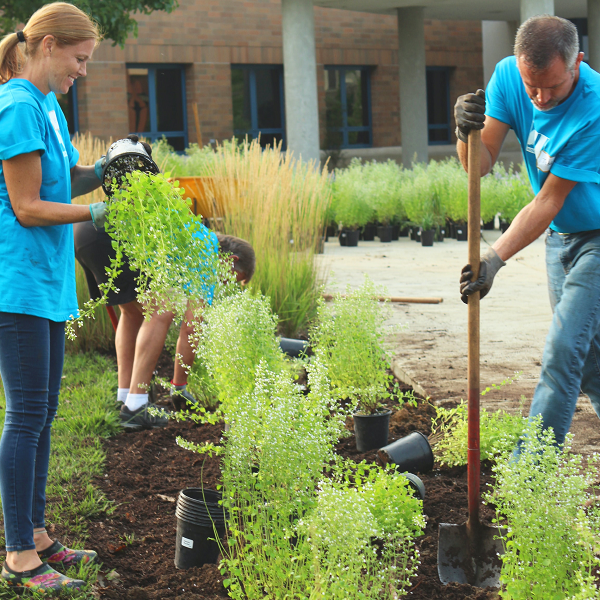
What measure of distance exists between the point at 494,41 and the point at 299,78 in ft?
30.9

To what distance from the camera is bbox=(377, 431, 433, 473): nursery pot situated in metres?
3.09

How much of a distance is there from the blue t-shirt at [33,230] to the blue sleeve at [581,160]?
175 centimetres

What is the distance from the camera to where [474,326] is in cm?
255

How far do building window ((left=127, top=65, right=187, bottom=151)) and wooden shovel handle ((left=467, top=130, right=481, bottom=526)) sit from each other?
49.2 feet

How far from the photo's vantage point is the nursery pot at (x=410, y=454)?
3.09 meters

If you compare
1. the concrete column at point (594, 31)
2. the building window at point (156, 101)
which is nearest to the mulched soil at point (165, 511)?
the building window at point (156, 101)

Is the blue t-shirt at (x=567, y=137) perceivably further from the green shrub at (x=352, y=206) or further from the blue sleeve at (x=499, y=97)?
the green shrub at (x=352, y=206)

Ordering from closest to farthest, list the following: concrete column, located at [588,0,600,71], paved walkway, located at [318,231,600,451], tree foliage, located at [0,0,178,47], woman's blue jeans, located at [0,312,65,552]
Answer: woman's blue jeans, located at [0,312,65,552]
paved walkway, located at [318,231,600,451]
tree foliage, located at [0,0,178,47]
concrete column, located at [588,0,600,71]

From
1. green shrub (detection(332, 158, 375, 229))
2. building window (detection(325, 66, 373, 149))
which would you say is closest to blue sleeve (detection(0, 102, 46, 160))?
green shrub (detection(332, 158, 375, 229))

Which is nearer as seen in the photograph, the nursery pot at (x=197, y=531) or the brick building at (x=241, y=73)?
the nursery pot at (x=197, y=531)

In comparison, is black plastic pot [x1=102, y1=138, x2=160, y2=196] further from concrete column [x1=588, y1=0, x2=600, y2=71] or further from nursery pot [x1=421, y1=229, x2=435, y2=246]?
concrete column [x1=588, y1=0, x2=600, y2=71]

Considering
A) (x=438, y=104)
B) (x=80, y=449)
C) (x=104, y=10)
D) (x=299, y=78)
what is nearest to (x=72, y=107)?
(x=299, y=78)

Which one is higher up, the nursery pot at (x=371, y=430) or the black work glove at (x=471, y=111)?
the black work glove at (x=471, y=111)

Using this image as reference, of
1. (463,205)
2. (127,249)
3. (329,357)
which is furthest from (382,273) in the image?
(127,249)
